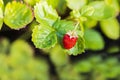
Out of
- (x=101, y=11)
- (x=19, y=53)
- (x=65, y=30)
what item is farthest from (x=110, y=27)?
(x=19, y=53)

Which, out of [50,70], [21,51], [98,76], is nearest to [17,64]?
[21,51]

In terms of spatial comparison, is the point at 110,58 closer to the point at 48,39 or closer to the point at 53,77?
the point at 53,77

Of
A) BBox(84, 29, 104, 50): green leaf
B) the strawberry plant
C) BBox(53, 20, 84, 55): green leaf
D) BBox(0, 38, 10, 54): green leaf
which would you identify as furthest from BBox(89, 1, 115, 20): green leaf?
BBox(0, 38, 10, 54): green leaf

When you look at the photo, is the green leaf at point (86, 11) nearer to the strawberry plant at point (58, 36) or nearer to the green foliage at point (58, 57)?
the strawberry plant at point (58, 36)

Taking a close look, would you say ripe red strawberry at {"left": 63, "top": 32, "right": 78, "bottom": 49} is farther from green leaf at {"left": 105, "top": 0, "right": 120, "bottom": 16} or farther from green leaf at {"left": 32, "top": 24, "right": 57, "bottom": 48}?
green leaf at {"left": 105, "top": 0, "right": 120, "bottom": 16}

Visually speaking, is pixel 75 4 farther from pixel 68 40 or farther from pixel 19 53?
pixel 19 53

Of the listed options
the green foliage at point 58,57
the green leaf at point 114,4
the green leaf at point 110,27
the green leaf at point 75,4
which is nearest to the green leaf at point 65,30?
the green leaf at point 75,4

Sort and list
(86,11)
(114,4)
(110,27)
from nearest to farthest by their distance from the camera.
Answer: (86,11)
(114,4)
(110,27)
